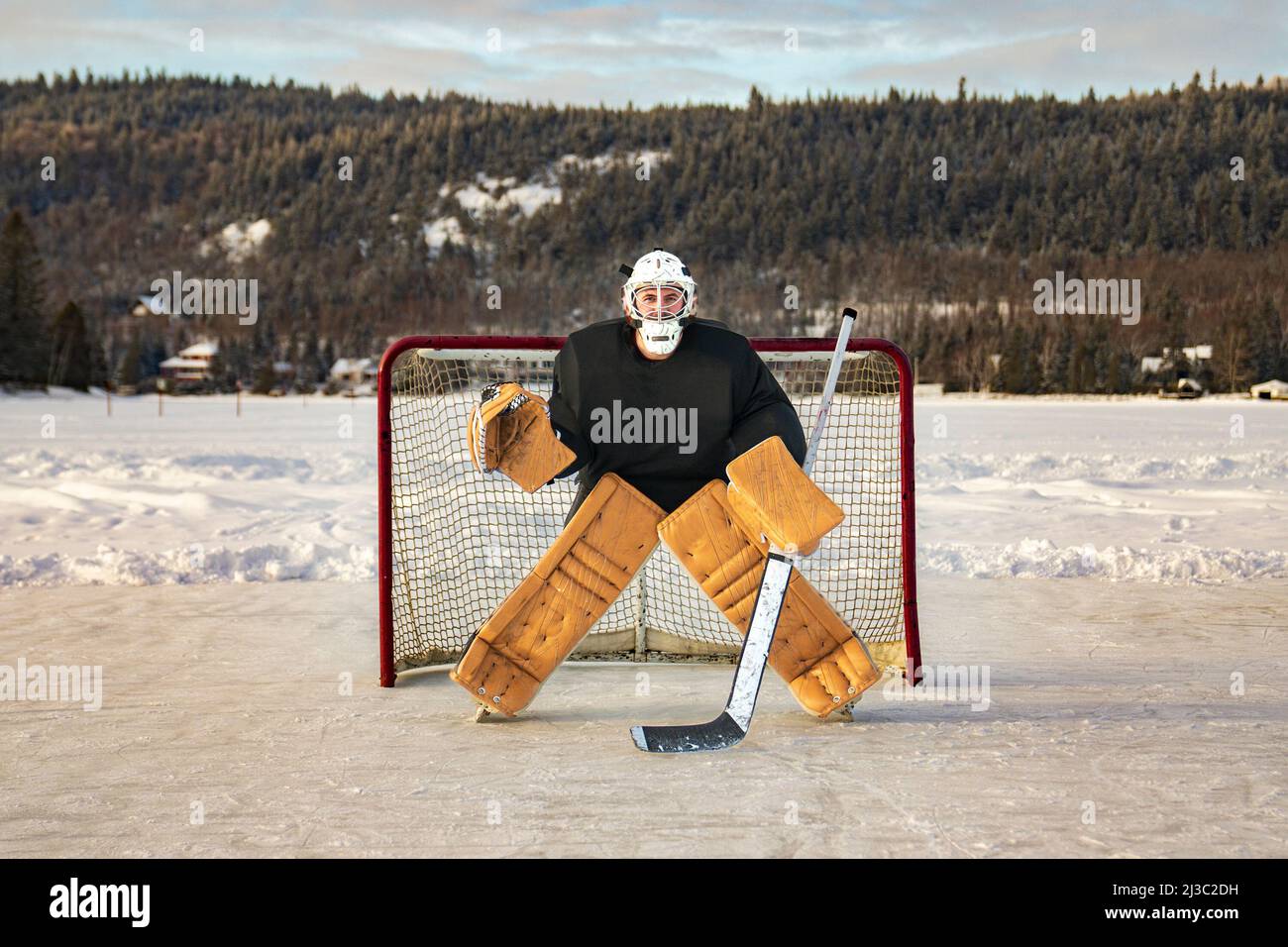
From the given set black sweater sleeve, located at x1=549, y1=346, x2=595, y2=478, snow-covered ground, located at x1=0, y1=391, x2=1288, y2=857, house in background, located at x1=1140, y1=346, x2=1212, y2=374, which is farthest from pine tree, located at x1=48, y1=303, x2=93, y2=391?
house in background, located at x1=1140, y1=346, x2=1212, y2=374

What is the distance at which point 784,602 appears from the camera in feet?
14.2

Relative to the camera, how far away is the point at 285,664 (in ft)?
17.5

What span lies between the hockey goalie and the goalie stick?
6.5 inches

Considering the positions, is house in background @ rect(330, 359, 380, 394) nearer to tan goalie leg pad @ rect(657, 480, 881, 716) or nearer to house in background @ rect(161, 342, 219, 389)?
house in background @ rect(161, 342, 219, 389)

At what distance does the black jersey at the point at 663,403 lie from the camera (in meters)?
4.36

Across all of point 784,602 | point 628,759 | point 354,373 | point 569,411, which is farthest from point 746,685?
point 354,373

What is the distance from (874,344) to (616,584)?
5.58 feet

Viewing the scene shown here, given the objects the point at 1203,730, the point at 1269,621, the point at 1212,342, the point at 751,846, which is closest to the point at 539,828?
the point at 751,846

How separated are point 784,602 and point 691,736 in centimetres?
58

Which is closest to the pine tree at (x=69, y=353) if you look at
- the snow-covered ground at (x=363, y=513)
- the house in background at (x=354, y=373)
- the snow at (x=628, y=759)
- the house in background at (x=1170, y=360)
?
the snow-covered ground at (x=363, y=513)

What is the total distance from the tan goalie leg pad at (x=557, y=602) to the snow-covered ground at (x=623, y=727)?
0.63 feet

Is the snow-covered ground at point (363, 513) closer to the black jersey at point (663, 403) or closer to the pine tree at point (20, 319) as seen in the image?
the black jersey at point (663, 403)

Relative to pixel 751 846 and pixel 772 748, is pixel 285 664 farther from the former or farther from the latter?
pixel 751 846
